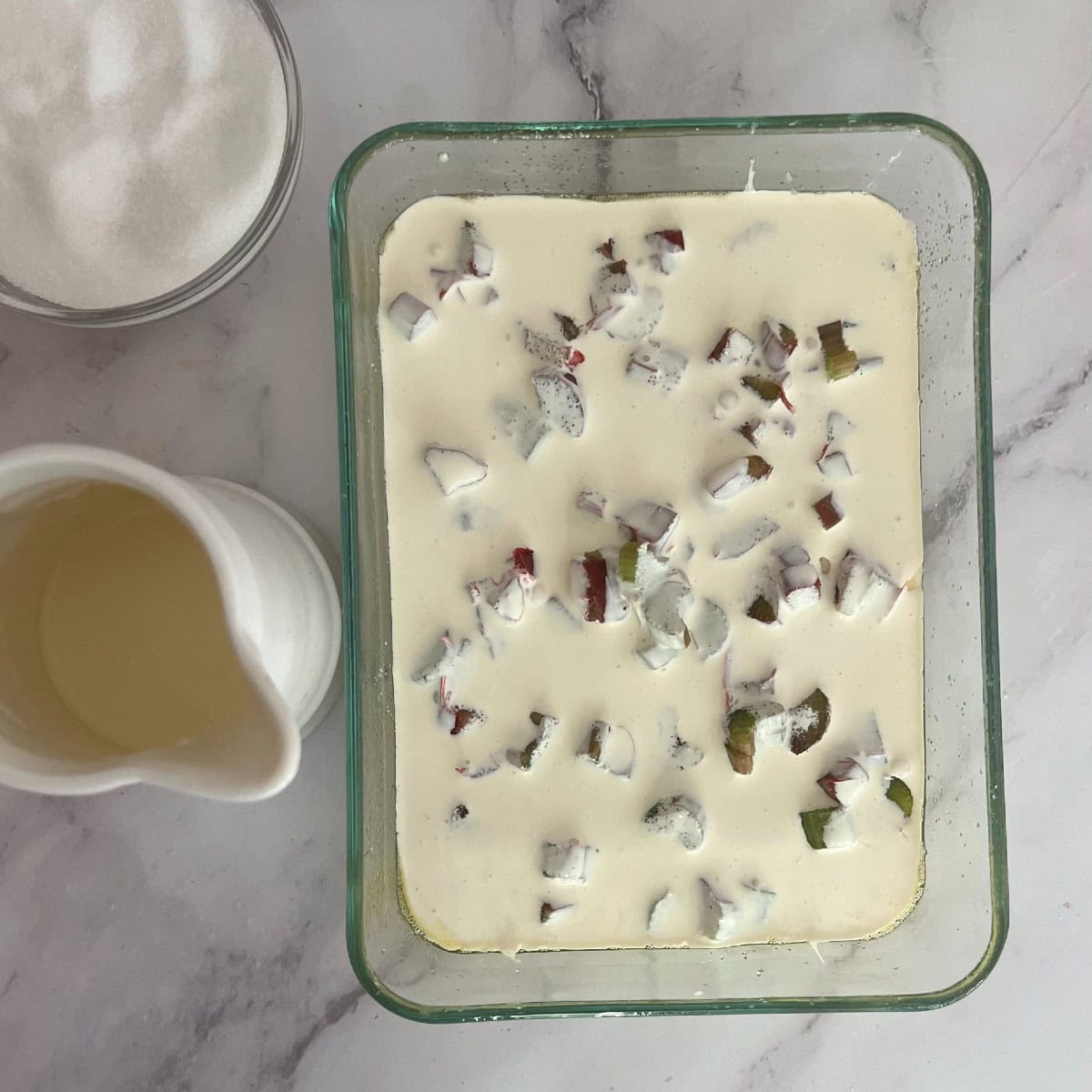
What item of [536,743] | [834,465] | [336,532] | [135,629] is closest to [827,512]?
[834,465]

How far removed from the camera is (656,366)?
2.21 feet

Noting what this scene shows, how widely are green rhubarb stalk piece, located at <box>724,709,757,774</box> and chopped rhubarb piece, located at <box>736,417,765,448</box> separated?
0.18 meters

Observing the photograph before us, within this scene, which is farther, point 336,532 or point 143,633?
point 336,532

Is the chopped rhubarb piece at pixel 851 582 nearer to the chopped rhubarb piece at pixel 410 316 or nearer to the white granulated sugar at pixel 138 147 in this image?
the chopped rhubarb piece at pixel 410 316

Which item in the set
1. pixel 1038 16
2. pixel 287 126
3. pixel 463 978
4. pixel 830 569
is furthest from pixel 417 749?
pixel 1038 16

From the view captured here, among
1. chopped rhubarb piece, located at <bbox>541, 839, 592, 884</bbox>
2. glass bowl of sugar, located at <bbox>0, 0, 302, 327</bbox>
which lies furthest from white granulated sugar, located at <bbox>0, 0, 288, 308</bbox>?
chopped rhubarb piece, located at <bbox>541, 839, 592, 884</bbox>

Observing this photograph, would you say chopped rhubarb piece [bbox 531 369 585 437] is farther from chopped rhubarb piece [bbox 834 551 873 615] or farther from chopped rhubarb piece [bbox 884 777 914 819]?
chopped rhubarb piece [bbox 884 777 914 819]

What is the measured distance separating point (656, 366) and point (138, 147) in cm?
38

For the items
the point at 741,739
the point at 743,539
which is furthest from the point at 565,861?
the point at 743,539

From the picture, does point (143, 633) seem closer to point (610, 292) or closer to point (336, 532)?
point (336, 532)

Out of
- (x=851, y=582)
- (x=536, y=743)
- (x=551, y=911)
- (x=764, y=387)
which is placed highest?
(x=764, y=387)

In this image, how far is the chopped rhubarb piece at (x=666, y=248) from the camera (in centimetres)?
68

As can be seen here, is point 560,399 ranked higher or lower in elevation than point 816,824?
higher

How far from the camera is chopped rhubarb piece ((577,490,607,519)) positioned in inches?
26.4
